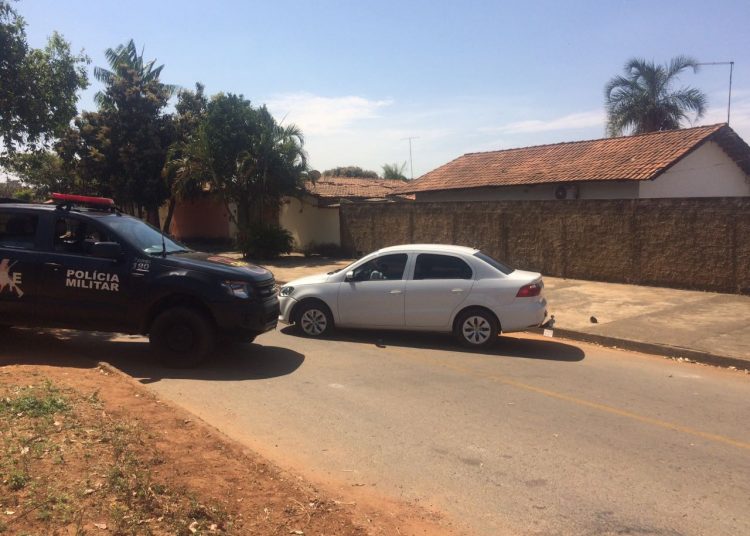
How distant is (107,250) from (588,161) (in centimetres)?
1968

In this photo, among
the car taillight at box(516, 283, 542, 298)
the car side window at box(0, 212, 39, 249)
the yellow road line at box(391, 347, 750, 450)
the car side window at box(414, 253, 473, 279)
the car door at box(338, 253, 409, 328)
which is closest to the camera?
the yellow road line at box(391, 347, 750, 450)

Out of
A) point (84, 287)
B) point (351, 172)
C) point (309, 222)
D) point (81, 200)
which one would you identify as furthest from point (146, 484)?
point (351, 172)

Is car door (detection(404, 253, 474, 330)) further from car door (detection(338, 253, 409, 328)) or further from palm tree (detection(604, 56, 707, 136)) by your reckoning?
palm tree (detection(604, 56, 707, 136))

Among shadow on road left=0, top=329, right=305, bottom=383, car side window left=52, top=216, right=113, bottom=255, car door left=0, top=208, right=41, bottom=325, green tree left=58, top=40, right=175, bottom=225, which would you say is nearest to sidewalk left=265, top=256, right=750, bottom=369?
shadow on road left=0, top=329, right=305, bottom=383

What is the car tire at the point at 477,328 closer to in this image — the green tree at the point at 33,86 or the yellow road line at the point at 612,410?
the yellow road line at the point at 612,410

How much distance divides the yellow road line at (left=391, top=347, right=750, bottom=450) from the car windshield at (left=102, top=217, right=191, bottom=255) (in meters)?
4.03

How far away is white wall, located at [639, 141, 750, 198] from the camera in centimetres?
2098

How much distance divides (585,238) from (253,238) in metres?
12.3

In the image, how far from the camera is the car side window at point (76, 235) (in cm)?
762

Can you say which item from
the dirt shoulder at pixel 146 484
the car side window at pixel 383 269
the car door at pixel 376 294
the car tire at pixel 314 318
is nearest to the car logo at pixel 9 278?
the dirt shoulder at pixel 146 484

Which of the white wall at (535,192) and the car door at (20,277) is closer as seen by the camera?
the car door at (20,277)

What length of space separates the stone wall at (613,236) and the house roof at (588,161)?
16.2 ft

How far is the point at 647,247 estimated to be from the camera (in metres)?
15.0

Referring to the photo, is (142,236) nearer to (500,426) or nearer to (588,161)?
(500,426)
